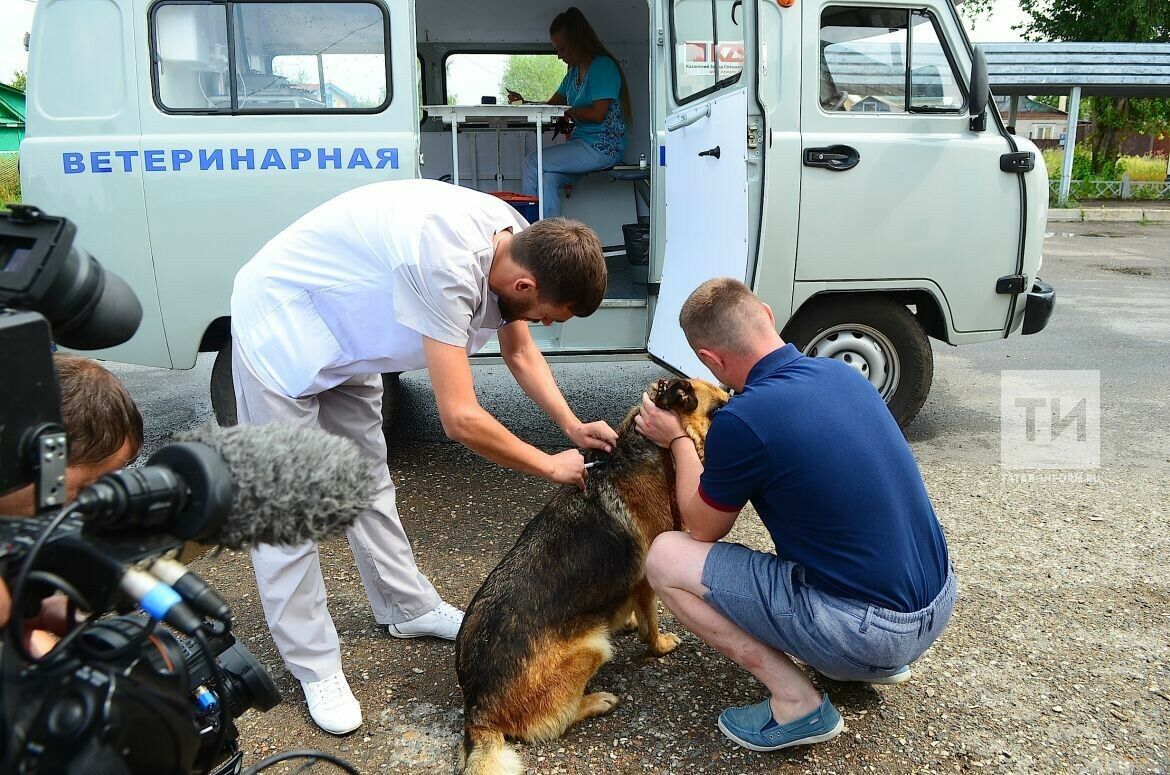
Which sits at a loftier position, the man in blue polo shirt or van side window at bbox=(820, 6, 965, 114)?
van side window at bbox=(820, 6, 965, 114)

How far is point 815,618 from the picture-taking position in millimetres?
2182

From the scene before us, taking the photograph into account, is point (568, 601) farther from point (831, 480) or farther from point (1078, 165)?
point (1078, 165)

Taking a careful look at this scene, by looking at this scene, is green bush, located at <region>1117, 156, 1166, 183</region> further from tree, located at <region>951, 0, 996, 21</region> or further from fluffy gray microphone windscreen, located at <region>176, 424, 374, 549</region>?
fluffy gray microphone windscreen, located at <region>176, 424, 374, 549</region>

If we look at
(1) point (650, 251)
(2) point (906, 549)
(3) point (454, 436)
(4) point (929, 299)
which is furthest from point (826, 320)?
(3) point (454, 436)

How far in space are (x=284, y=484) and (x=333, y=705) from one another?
1733 millimetres

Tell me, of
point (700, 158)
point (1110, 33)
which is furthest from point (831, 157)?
point (1110, 33)

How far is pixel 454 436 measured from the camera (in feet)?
7.64

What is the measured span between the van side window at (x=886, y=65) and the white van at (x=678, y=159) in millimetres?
12

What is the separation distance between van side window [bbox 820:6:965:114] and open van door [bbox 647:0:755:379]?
54 centimetres

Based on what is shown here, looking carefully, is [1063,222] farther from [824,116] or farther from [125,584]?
[125,584]

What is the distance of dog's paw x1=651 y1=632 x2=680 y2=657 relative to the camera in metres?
2.85

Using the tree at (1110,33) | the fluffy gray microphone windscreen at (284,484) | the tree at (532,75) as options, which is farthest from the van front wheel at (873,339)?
the tree at (1110,33)

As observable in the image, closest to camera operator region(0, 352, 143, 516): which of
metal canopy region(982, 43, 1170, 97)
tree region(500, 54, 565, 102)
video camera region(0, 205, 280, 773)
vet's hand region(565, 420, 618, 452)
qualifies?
video camera region(0, 205, 280, 773)

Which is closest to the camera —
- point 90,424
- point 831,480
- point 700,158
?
point 90,424
